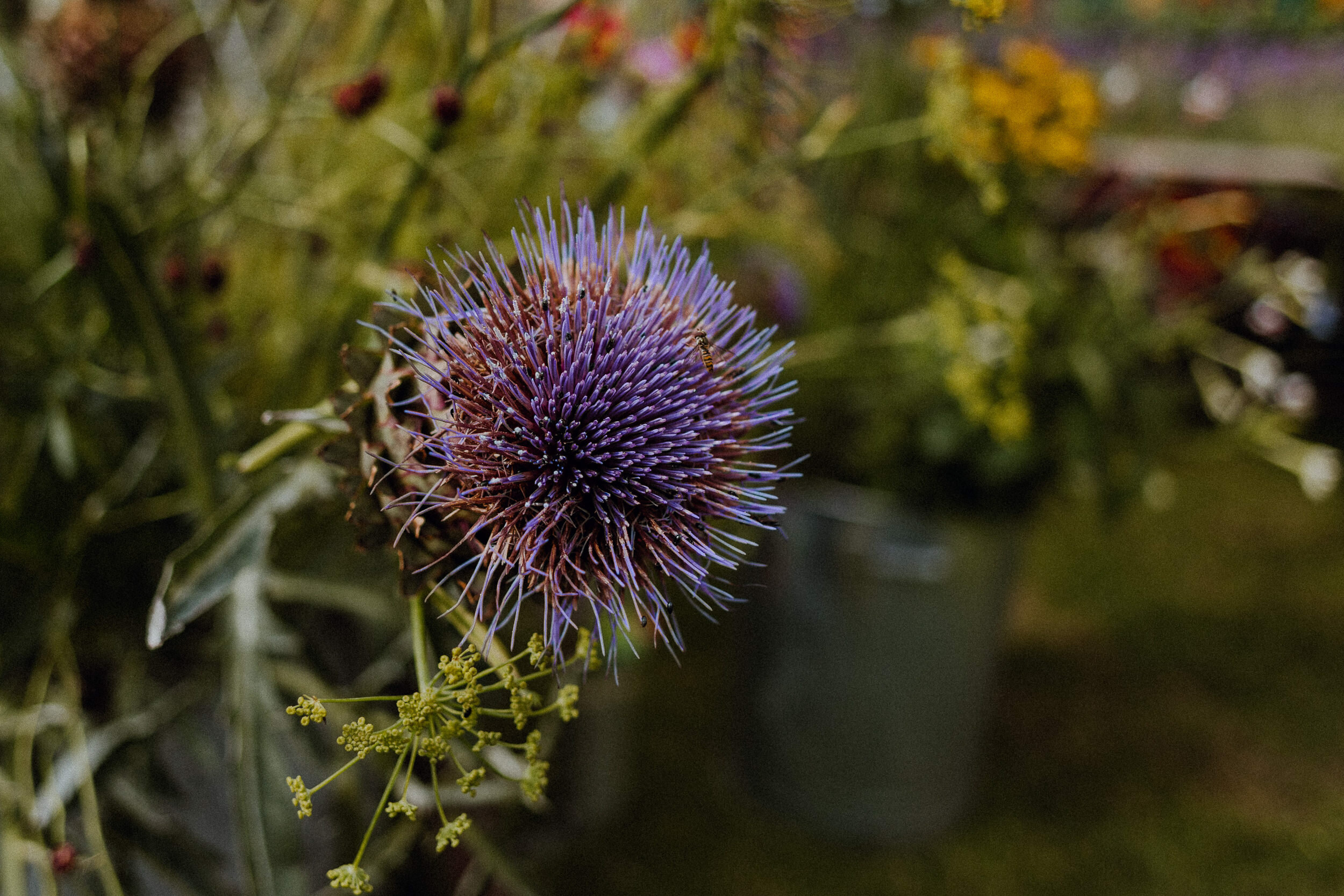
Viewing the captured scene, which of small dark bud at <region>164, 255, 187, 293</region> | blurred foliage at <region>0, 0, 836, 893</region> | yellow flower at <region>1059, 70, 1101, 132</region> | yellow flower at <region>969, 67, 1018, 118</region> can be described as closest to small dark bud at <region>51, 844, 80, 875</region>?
blurred foliage at <region>0, 0, 836, 893</region>

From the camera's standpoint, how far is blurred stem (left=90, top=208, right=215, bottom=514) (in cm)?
38

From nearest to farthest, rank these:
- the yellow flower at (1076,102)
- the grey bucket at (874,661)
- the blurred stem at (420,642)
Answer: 1. the blurred stem at (420,642)
2. the yellow flower at (1076,102)
3. the grey bucket at (874,661)

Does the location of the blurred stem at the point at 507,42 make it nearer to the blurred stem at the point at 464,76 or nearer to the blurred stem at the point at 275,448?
the blurred stem at the point at 464,76

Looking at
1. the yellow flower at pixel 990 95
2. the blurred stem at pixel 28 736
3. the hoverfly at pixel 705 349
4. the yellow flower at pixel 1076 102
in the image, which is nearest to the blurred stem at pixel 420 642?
the hoverfly at pixel 705 349

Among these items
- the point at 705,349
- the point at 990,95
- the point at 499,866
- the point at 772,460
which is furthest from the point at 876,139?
the point at 499,866

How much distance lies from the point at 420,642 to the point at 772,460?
1.25 ft

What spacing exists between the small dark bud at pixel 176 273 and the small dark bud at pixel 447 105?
0.52 feet

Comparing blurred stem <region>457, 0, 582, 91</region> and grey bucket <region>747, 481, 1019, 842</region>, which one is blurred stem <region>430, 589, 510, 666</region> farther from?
grey bucket <region>747, 481, 1019, 842</region>

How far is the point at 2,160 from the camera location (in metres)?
0.48

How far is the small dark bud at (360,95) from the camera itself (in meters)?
0.38

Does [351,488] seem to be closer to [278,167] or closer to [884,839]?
[278,167]

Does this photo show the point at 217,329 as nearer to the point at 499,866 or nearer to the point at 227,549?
the point at 227,549

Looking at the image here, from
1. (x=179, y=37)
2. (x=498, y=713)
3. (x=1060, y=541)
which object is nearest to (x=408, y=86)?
(x=179, y=37)

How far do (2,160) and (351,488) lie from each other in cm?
30
